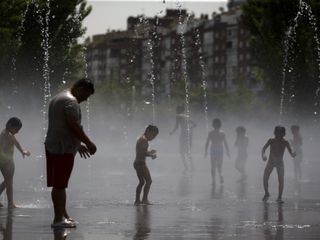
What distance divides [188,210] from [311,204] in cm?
282

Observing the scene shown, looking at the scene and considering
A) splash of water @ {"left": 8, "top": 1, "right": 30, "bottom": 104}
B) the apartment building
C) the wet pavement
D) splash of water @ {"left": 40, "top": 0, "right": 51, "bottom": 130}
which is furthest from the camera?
the apartment building

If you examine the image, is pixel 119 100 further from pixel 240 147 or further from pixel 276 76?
pixel 240 147

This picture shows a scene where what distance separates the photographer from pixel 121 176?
25.0m

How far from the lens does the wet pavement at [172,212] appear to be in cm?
1047

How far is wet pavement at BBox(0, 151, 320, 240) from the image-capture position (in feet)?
34.3

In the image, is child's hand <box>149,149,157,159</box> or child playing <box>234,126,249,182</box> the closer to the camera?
child's hand <box>149,149,157,159</box>

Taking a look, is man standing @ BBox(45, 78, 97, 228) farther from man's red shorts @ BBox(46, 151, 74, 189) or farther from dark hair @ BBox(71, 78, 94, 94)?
dark hair @ BBox(71, 78, 94, 94)

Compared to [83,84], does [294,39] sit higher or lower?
higher

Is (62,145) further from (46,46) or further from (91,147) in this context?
(46,46)

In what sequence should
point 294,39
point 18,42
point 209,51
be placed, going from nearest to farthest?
1. point 18,42
2. point 294,39
3. point 209,51

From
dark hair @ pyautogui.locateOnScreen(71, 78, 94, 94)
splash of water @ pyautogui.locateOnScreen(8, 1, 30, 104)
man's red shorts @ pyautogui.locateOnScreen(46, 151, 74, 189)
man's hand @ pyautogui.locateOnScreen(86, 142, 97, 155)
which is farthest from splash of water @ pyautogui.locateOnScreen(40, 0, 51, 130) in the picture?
man's hand @ pyautogui.locateOnScreen(86, 142, 97, 155)

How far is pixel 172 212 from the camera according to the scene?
13.7 m

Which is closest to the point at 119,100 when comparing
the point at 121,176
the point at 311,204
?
the point at 121,176

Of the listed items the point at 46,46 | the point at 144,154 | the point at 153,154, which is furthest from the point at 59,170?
the point at 46,46
